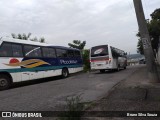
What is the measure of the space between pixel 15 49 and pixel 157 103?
380 inches

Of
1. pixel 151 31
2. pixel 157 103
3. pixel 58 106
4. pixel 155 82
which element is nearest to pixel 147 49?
pixel 155 82

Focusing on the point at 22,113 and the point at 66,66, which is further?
the point at 66,66

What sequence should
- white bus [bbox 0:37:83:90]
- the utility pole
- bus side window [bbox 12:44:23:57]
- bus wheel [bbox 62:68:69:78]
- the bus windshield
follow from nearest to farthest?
1. the utility pole
2. white bus [bbox 0:37:83:90]
3. bus side window [bbox 12:44:23:57]
4. bus wheel [bbox 62:68:69:78]
5. the bus windshield

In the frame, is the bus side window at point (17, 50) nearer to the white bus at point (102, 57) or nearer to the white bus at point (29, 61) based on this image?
the white bus at point (29, 61)

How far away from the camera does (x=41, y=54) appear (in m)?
16.6

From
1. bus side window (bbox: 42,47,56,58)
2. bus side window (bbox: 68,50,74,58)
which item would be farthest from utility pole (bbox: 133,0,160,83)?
bus side window (bbox: 68,50,74,58)

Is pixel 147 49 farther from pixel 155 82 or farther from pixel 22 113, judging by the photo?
pixel 22 113

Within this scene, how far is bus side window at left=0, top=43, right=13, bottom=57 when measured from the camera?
42.4 feet

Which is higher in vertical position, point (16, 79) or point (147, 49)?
point (147, 49)

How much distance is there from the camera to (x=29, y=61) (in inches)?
590

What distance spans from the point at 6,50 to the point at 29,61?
2067 mm

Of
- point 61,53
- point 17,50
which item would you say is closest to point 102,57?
point 61,53

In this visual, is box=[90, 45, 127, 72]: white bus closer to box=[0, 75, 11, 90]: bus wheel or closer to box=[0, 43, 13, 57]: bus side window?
box=[0, 43, 13, 57]: bus side window

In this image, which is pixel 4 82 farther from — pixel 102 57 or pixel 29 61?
pixel 102 57
